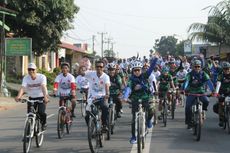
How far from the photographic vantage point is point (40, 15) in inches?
1147

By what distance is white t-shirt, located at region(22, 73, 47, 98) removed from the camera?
10344mm

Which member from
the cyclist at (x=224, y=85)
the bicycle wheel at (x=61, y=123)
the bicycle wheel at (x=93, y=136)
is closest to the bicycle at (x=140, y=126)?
the bicycle wheel at (x=93, y=136)

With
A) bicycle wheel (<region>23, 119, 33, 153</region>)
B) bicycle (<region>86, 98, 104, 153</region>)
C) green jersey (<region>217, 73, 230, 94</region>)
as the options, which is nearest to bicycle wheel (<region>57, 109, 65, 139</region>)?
bicycle (<region>86, 98, 104, 153</region>)

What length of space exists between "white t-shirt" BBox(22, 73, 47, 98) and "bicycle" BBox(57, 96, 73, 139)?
4.61 feet

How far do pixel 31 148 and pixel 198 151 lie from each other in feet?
11.6

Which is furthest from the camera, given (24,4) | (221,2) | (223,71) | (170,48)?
(170,48)

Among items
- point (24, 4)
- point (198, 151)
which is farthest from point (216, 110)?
point (24, 4)

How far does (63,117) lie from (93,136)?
7.84ft

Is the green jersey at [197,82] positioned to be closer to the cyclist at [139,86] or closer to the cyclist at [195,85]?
the cyclist at [195,85]

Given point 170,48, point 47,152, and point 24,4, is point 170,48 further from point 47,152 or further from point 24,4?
point 47,152

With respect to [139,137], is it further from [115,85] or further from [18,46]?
[18,46]

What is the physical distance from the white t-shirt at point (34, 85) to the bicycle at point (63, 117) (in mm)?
1406

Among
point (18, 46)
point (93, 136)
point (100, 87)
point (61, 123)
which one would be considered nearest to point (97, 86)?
point (100, 87)

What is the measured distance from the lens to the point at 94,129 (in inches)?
381
